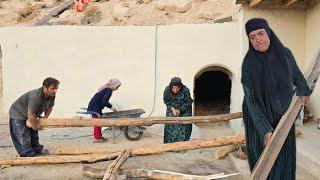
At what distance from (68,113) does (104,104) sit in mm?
2549

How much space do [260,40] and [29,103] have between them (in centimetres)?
426

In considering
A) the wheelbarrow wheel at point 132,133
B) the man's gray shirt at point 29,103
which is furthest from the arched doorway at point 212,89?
the man's gray shirt at point 29,103

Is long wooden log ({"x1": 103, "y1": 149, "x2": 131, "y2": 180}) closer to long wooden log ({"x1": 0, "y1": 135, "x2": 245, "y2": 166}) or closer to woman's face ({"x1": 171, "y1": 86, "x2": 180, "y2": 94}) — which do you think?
long wooden log ({"x1": 0, "y1": 135, "x2": 245, "y2": 166})

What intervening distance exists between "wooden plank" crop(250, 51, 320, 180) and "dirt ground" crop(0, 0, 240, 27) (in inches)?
467

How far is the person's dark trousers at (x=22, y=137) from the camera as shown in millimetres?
6456

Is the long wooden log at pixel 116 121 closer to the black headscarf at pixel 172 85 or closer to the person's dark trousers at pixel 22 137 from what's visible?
the person's dark trousers at pixel 22 137

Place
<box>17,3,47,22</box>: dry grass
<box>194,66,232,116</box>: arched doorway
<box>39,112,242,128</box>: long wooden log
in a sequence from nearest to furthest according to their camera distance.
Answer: <box>39,112,242,128</box>: long wooden log → <box>194,66,232,116</box>: arched doorway → <box>17,3,47,22</box>: dry grass

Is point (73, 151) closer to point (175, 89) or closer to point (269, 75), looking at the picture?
point (175, 89)

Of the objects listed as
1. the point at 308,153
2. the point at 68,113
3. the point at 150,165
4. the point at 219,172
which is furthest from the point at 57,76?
the point at 308,153

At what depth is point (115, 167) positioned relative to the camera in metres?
5.41

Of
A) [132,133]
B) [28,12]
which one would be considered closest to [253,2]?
[132,133]

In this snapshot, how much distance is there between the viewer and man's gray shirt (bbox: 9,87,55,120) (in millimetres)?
6176

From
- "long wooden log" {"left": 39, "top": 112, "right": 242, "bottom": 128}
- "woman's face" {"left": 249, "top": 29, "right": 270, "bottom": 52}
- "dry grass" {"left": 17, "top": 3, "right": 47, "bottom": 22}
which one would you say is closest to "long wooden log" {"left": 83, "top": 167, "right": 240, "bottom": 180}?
"long wooden log" {"left": 39, "top": 112, "right": 242, "bottom": 128}

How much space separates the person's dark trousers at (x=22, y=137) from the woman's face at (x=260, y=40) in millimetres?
4622
